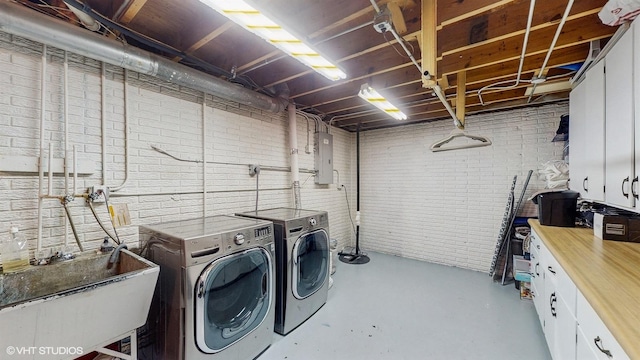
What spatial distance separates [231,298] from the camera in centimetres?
184

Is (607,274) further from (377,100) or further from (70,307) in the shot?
(70,307)

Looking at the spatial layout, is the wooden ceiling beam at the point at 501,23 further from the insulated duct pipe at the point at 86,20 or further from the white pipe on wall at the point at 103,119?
the white pipe on wall at the point at 103,119

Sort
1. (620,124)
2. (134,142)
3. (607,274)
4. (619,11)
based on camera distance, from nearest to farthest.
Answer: (607,274)
(619,11)
(620,124)
(134,142)

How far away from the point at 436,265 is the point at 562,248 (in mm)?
2524

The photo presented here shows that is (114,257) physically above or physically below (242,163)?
below

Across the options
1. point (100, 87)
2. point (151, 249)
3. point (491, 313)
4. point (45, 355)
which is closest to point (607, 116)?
point (491, 313)

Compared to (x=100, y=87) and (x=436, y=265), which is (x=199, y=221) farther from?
(x=436, y=265)

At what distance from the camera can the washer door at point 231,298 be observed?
1646 mm

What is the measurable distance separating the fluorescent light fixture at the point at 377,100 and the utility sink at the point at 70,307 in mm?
2198

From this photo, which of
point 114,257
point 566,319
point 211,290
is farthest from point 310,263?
point 566,319

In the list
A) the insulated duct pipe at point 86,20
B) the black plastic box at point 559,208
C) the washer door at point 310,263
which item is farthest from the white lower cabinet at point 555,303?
the insulated duct pipe at point 86,20

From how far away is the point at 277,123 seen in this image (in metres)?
3.39

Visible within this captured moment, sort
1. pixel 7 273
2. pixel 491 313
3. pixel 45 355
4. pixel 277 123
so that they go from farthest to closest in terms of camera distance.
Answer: pixel 277 123 → pixel 491 313 → pixel 7 273 → pixel 45 355

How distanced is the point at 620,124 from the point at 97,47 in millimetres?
3383
